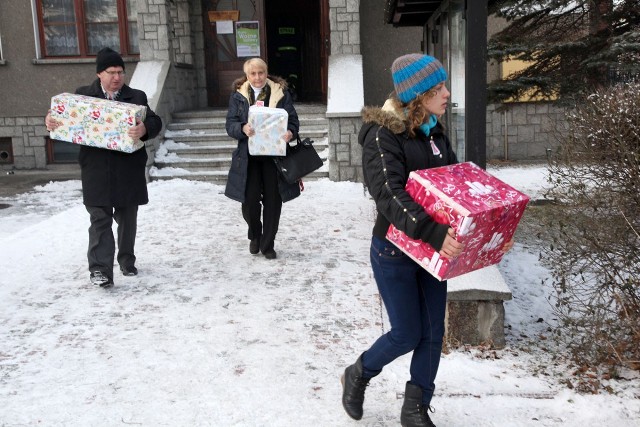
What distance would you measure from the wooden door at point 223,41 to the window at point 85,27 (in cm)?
150

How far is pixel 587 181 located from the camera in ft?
15.1

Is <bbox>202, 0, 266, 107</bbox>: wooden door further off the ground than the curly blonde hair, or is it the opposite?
<bbox>202, 0, 266, 107</bbox>: wooden door

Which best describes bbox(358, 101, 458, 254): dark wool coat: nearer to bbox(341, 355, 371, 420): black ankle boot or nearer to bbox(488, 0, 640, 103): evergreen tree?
bbox(341, 355, 371, 420): black ankle boot

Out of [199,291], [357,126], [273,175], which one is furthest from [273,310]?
[357,126]

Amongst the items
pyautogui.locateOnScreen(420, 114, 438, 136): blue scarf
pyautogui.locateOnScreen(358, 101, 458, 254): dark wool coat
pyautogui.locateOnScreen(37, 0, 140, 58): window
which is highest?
pyautogui.locateOnScreen(37, 0, 140, 58): window

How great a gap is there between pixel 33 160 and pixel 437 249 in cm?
1273

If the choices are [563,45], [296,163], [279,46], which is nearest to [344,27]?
[563,45]

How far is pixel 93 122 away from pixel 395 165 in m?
3.14

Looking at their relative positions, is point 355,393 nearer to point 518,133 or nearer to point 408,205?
point 408,205

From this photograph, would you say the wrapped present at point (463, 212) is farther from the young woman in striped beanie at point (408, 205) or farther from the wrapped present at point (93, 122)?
the wrapped present at point (93, 122)

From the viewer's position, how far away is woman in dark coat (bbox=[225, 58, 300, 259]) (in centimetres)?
621

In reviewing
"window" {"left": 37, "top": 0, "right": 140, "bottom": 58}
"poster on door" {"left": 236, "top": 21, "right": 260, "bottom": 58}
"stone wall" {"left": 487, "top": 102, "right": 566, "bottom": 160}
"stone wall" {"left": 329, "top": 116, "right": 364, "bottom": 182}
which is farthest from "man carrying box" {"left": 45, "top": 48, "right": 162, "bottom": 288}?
"stone wall" {"left": 487, "top": 102, "right": 566, "bottom": 160}

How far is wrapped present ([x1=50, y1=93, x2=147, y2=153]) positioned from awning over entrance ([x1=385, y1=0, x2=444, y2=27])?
12.9 feet

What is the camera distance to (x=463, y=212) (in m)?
2.82
